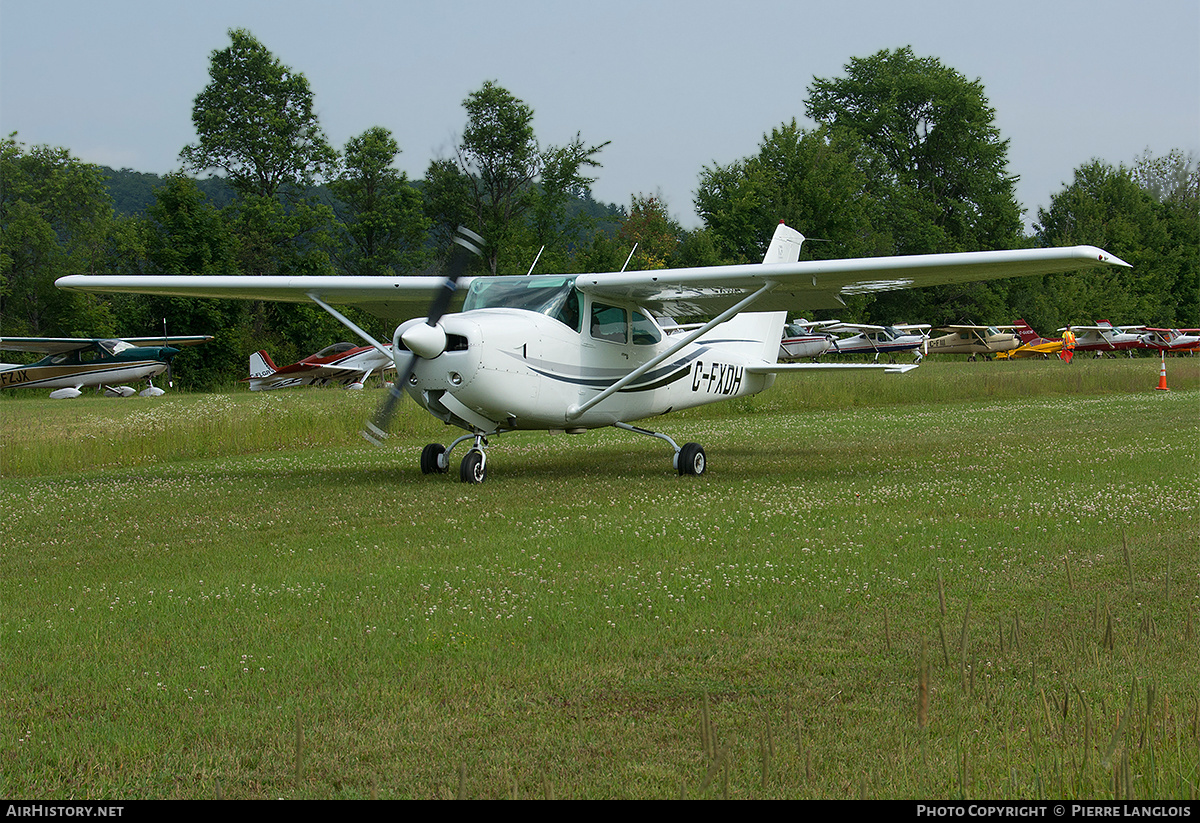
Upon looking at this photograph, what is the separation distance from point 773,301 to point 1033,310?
6774cm

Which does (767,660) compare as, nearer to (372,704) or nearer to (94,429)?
(372,704)

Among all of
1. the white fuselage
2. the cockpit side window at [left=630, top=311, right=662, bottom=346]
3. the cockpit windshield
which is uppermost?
the cockpit windshield

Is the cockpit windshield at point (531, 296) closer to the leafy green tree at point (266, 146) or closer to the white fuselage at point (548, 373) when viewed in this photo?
the white fuselage at point (548, 373)

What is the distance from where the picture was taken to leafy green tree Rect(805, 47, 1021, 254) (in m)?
75.4

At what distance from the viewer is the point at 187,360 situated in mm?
47812

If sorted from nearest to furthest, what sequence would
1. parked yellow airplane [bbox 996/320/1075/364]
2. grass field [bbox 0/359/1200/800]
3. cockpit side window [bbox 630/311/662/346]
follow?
grass field [bbox 0/359/1200/800] → cockpit side window [bbox 630/311/662/346] → parked yellow airplane [bbox 996/320/1075/364]

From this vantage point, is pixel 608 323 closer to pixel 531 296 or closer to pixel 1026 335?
pixel 531 296

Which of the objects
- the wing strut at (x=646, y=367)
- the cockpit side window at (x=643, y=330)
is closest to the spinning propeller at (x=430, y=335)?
the wing strut at (x=646, y=367)

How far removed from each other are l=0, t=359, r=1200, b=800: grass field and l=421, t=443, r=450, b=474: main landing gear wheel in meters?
1.25

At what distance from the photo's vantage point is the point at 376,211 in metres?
59.7

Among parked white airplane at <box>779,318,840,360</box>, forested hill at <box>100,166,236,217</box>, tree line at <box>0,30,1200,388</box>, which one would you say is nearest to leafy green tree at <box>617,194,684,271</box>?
tree line at <box>0,30,1200,388</box>

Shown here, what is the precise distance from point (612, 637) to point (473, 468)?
7.21 meters

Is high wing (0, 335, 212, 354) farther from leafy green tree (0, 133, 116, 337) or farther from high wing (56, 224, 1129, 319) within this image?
high wing (56, 224, 1129, 319)

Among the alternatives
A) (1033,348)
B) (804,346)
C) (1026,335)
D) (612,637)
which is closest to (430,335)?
(612,637)
